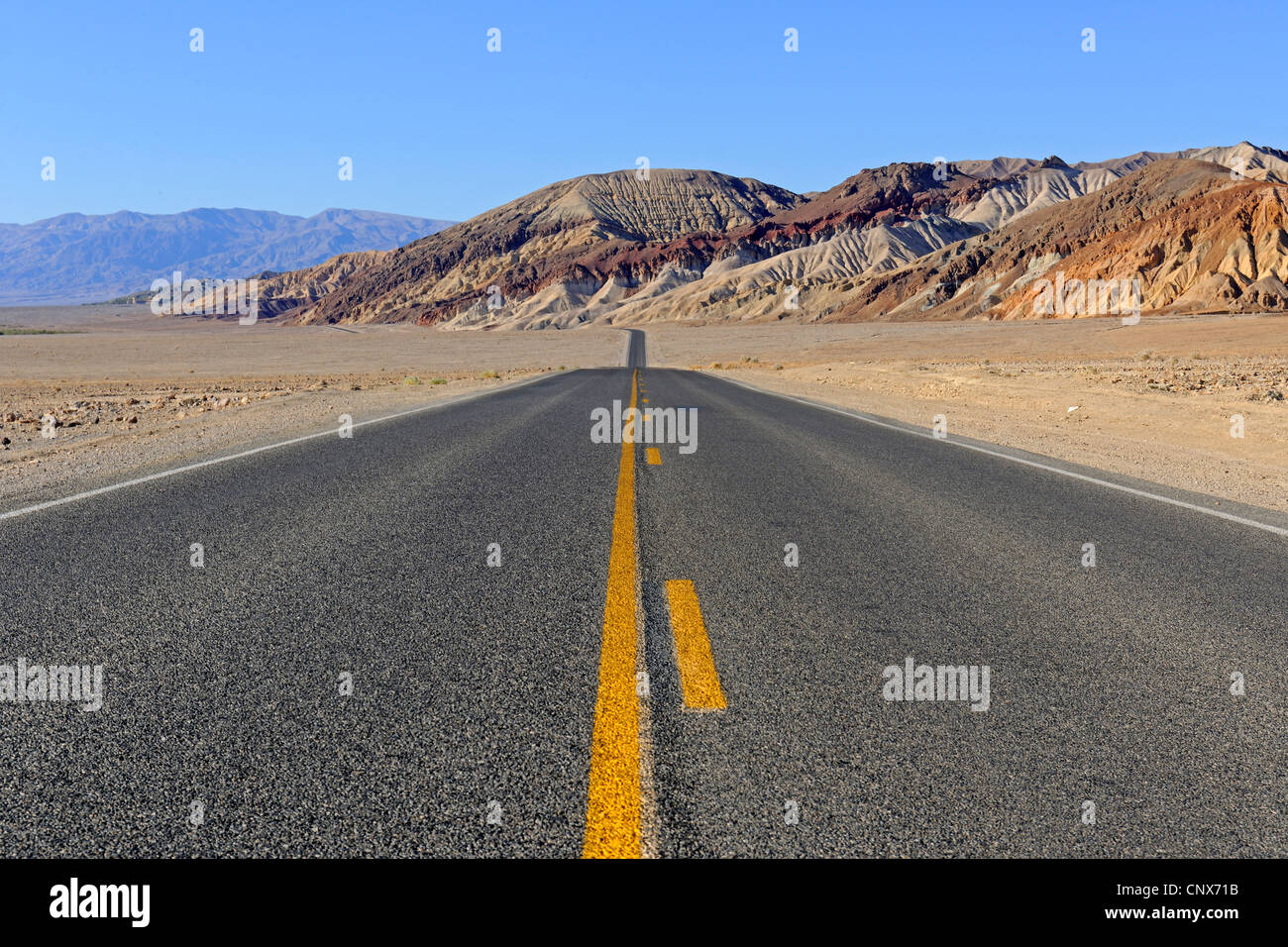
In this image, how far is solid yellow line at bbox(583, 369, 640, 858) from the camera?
2.55 m

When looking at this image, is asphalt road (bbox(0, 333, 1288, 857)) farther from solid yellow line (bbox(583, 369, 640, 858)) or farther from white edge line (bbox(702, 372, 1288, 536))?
white edge line (bbox(702, 372, 1288, 536))

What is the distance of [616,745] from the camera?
10.2ft

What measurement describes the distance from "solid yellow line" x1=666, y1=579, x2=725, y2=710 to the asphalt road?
0.06 meters

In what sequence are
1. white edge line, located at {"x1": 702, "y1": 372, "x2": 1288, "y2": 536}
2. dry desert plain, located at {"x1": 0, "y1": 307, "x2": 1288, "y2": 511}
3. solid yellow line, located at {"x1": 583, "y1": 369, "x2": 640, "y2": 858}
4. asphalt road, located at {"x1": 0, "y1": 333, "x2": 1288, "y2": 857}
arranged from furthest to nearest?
dry desert plain, located at {"x1": 0, "y1": 307, "x2": 1288, "y2": 511} < white edge line, located at {"x1": 702, "y1": 372, "x2": 1288, "y2": 536} < asphalt road, located at {"x1": 0, "y1": 333, "x2": 1288, "y2": 857} < solid yellow line, located at {"x1": 583, "y1": 369, "x2": 640, "y2": 858}

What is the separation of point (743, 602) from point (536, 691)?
66.7 inches

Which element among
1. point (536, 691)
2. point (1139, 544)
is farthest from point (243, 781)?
point (1139, 544)

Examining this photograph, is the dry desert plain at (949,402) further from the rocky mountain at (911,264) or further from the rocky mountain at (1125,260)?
the rocky mountain at (911,264)

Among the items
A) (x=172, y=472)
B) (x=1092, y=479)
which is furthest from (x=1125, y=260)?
(x=172, y=472)

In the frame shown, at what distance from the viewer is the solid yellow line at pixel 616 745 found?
255 cm

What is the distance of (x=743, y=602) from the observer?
4.98m

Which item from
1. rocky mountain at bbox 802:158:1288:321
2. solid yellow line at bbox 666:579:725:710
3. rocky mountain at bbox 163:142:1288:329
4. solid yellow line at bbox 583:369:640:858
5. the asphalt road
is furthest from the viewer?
rocky mountain at bbox 163:142:1288:329

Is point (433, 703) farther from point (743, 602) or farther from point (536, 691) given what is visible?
point (743, 602)

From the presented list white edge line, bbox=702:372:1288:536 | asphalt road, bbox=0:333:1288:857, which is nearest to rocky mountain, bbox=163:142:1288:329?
white edge line, bbox=702:372:1288:536

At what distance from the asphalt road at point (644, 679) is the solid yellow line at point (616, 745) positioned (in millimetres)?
37
